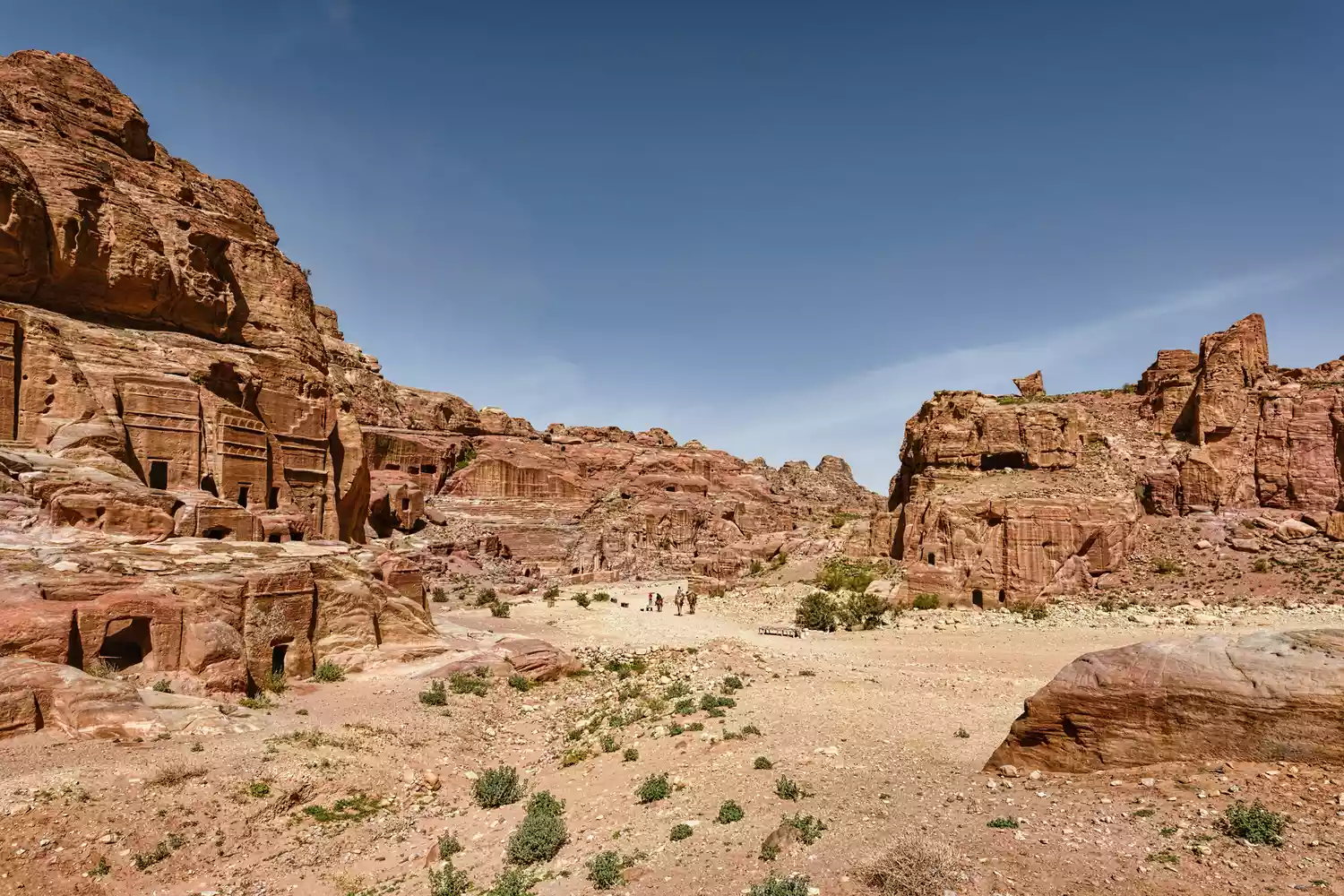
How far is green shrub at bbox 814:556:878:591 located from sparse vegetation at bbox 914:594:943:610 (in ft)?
10.9

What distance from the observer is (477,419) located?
244ft

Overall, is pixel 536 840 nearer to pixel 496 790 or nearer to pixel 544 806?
pixel 544 806

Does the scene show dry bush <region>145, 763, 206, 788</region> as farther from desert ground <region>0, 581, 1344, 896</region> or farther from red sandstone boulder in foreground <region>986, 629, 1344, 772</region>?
red sandstone boulder in foreground <region>986, 629, 1344, 772</region>

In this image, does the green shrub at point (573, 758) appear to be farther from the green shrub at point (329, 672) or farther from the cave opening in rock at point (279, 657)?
the cave opening in rock at point (279, 657)

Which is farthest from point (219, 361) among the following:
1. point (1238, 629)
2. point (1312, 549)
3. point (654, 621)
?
point (1312, 549)

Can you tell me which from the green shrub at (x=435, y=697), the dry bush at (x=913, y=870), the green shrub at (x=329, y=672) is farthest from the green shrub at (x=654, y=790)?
the green shrub at (x=329, y=672)

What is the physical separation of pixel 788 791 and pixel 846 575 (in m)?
28.1

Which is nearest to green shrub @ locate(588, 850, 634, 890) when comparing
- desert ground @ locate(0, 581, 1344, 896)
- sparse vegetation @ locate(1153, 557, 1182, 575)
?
desert ground @ locate(0, 581, 1344, 896)

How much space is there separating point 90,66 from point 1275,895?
124 ft

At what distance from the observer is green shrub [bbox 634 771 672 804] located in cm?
1049

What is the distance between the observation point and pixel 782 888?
679 centimetres

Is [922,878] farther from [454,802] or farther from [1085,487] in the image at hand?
[1085,487]

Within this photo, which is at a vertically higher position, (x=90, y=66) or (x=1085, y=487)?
(x=90, y=66)

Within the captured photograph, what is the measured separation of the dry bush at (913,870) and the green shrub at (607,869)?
2.72 metres
